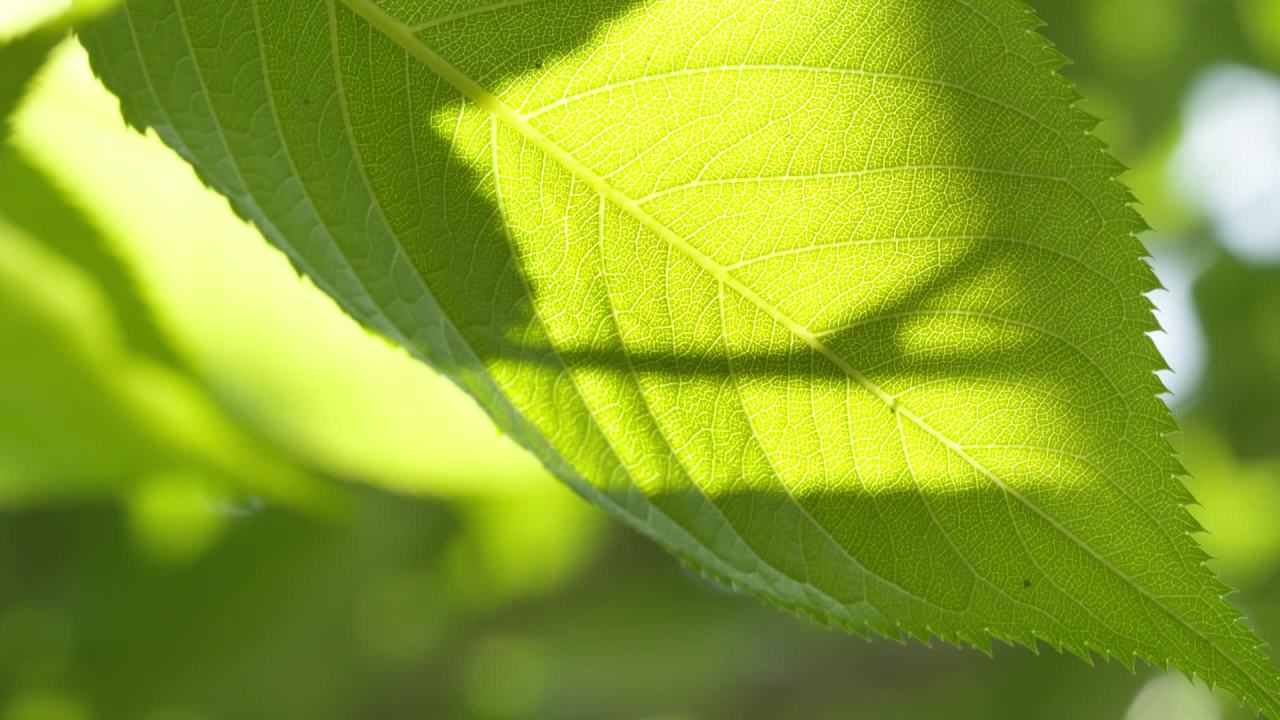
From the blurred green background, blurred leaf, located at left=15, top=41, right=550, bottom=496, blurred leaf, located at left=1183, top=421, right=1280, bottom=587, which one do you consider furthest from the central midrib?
blurred leaf, located at left=1183, top=421, right=1280, bottom=587

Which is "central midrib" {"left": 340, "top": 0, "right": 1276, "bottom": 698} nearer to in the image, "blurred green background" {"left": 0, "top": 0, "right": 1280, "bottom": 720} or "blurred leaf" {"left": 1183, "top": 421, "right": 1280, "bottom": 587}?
"blurred green background" {"left": 0, "top": 0, "right": 1280, "bottom": 720}

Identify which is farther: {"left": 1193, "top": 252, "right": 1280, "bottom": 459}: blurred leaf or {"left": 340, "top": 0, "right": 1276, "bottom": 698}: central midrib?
{"left": 1193, "top": 252, "right": 1280, "bottom": 459}: blurred leaf

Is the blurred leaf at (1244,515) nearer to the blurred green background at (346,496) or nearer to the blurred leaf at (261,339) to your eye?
the blurred green background at (346,496)

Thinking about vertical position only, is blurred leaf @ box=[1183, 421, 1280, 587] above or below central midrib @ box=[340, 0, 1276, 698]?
below

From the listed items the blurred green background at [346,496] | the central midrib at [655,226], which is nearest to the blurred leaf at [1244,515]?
the blurred green background at [346,496]

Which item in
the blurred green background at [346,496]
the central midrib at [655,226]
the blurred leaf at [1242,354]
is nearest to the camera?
the central midrib at [655,226]

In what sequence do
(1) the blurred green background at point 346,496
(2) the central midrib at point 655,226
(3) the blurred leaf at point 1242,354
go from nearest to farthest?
1. (2) the central midrib at point 655,226
2. (1) the blurred green background at point 346,496
3. (3) the blurred leaf at point 1242,354
